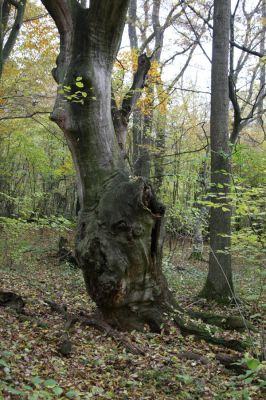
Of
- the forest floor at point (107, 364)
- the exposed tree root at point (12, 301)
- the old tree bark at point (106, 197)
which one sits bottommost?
the forest floor at point (107, 364)

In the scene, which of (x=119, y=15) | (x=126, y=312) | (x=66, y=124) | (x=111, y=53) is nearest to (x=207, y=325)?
(x=126, y=312)

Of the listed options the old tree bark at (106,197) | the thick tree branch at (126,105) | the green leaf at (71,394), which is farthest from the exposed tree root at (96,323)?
the thick tree branch at (126,105)

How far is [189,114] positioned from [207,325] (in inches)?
655

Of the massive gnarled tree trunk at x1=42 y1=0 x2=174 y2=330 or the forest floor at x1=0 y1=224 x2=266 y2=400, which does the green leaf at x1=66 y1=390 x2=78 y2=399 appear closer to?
the forest floor at x1=0 y1=224 x2=266 y2=400

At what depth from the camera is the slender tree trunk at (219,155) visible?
7.56 m

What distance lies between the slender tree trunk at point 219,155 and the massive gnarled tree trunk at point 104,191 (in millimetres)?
2009

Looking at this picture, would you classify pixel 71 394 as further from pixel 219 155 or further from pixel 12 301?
pixel 219 155

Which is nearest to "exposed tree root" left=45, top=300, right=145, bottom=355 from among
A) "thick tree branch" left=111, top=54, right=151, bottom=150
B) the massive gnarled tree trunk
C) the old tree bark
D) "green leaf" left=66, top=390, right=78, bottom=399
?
the old tree bark

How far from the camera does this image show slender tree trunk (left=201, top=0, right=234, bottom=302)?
7.56 m

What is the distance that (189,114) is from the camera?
21.0 meters

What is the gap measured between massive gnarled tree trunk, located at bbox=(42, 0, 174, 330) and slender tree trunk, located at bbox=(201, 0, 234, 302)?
2009 millimetres

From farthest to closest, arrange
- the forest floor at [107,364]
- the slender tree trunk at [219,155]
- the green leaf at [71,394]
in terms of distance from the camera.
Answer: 1. the slender tree trunk at [219,155]
2. the forest floor at [107,364]
3. the green leaf at [71,394]

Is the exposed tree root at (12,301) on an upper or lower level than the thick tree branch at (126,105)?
lower

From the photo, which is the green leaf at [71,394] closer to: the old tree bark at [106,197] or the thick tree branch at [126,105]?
the old tree bark at [106,197]
